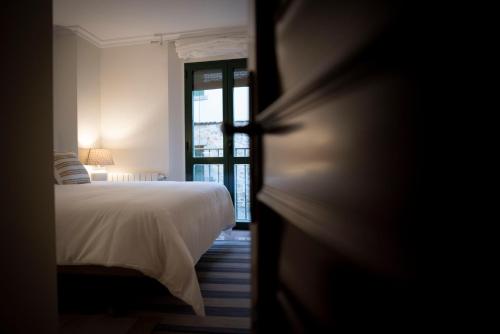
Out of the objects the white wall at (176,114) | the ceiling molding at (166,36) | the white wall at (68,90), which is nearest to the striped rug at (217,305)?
the white wall at (176,114)

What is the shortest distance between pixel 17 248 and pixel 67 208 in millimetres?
1069

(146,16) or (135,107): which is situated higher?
(146,16)

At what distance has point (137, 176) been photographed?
4.32 m

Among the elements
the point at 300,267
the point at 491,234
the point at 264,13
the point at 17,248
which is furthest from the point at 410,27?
the point at 17,248

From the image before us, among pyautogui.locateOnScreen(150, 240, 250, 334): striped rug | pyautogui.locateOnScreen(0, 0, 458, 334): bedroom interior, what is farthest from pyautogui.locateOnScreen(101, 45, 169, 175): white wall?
pyautogui.locateOnScreen(150, 240, 250, 334): striped rug

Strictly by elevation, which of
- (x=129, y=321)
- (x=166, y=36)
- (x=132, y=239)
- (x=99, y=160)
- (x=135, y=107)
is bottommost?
(x=129, y=321)

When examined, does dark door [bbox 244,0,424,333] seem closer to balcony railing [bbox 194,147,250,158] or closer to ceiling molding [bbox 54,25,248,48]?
balcony railing [bbox 194,147,250,158]

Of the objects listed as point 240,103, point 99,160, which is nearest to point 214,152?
point 240,103

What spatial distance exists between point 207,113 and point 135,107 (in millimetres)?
1110

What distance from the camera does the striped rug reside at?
65.8 inches

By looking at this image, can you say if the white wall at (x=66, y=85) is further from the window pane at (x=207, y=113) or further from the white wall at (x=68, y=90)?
the window pane at (x=207, y=113)

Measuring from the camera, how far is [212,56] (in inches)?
166

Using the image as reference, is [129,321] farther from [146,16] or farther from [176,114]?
[146,16]

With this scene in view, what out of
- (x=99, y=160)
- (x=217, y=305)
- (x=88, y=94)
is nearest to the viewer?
(x=217, y=305)
